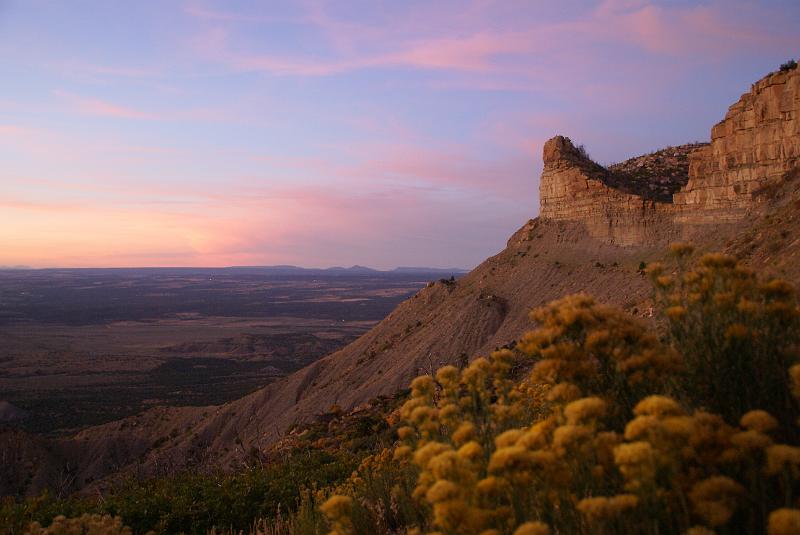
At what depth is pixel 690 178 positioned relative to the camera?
23.3 metres

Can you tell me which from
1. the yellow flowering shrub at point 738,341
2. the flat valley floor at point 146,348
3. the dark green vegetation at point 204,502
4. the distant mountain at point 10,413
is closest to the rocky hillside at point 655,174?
the dark green vegetation at point 204,502

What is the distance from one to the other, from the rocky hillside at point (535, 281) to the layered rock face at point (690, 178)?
0.05m

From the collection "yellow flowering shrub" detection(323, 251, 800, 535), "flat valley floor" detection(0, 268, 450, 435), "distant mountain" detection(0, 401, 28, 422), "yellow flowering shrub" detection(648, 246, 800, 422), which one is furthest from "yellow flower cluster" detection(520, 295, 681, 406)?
"distant mountain" detection(0, 401, 28, 422)

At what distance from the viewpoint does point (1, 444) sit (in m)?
25.0

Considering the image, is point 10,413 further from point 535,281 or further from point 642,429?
point 642,429

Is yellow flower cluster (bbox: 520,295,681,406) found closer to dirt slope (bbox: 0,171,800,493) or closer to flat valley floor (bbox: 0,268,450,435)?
dirt slope (bbox: 0,171,800,493)

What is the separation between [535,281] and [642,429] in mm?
27390

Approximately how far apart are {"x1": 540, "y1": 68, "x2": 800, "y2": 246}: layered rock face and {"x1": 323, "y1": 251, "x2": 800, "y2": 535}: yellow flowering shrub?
60.7 feet

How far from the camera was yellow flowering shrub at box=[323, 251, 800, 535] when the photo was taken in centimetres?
247

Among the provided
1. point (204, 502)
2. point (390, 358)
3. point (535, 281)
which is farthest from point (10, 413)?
point (204, 502)

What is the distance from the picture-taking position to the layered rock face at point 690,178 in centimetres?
1902

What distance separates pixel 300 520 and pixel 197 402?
1699 inches

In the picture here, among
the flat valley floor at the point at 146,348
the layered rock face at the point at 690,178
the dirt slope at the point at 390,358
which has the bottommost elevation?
the flat valley floor at the point at 146,348

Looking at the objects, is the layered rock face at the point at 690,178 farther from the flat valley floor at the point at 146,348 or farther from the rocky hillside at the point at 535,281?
the flat valley floor at the point at 146,348
